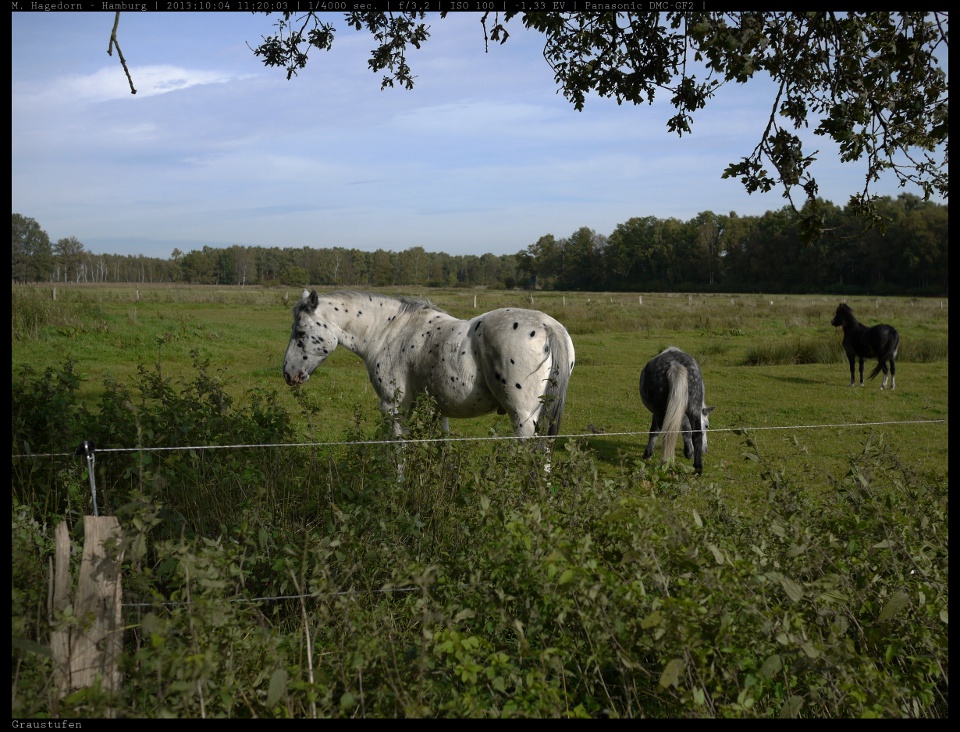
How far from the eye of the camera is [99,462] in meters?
5.28

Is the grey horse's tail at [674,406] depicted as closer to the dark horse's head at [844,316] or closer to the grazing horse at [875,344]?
the grazing horse at [875,344]

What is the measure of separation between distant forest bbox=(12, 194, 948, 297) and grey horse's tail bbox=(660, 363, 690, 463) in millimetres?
39181

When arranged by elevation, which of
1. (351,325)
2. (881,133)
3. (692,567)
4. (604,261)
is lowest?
(692,567)

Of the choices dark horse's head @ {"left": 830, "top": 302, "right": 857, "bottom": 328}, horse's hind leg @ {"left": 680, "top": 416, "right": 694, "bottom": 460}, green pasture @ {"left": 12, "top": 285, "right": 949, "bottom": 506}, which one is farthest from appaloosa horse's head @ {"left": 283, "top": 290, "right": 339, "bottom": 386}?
dark horse's head @ {"left": 830, "top": 302, "right": 857, "bottom": 328}

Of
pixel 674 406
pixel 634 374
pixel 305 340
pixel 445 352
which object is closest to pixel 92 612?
pixel 445 352

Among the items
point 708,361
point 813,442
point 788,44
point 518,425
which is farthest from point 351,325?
point 708,361

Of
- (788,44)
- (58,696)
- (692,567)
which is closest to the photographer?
(58,696)

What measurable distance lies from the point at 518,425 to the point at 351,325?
7.15ft

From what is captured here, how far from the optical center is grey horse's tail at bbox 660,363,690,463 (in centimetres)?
800

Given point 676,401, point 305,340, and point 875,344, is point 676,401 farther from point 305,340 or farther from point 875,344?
point 875,344

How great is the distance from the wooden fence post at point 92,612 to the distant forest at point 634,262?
150 feet

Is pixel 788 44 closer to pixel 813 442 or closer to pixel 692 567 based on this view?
pixel 692 567

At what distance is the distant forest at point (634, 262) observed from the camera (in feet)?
236

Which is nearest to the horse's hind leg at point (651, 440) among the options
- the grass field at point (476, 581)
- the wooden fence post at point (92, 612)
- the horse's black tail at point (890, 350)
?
the grass field at point (476, 581)
